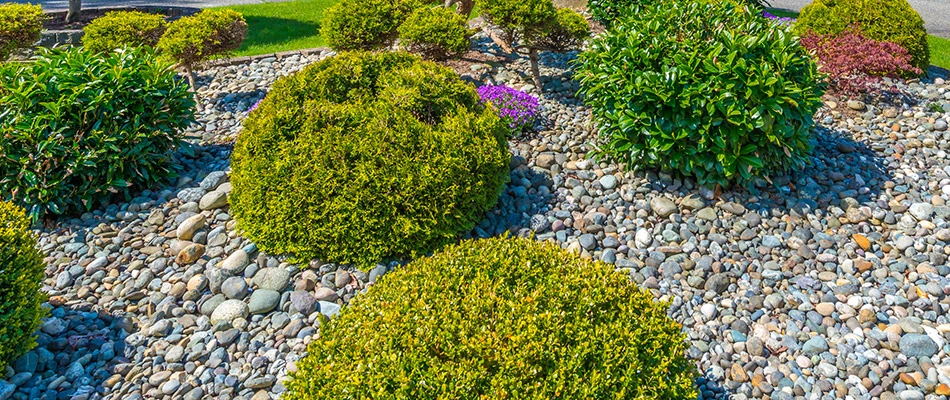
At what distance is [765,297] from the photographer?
415cm

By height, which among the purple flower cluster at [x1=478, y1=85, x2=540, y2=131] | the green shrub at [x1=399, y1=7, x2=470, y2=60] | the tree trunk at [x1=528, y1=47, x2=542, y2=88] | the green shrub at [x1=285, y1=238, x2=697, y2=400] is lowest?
the green shrub at [x1=285, y1=238, x2=697, y2=400]

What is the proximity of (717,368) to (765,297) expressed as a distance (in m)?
0.86

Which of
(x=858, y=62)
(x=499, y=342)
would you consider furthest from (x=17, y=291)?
(x=858, y=62)

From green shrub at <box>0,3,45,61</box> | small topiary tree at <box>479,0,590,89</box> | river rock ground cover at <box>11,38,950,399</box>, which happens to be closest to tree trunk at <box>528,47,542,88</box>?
small topiary tree at <box>479,0,590,89</box>

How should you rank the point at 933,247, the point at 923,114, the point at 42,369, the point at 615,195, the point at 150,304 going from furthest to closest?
the point at 923,114 → the point at 615,195 → the point at 933,247 → the point at 150,304 → the point at 42,369

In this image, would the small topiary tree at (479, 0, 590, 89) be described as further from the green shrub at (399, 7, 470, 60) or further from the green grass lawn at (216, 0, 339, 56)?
the green grass lawn at (216, 0, 339, 56)

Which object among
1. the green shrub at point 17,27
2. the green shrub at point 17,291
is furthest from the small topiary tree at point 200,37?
the green shrub at point 17,291

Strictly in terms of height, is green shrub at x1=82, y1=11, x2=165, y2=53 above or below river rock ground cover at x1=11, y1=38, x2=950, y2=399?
above

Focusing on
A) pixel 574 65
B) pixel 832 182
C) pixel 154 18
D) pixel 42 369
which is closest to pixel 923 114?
pixel 832 182

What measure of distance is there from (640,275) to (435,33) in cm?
363

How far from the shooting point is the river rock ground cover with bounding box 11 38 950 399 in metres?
3.53

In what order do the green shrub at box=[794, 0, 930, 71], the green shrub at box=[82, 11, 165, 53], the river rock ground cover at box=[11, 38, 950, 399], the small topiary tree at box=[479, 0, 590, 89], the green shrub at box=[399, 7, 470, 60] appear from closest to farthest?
the river rock ground cover at box=[11, 38, 950, 399] < the small topiary tree at box=[479, 0, 590, 89] < the green shrub at box=[399, 7, 470, 60] < the green shrub at box=[82, 11, 165, 53] < the green shrub at box=[794, 0, 930, 71]

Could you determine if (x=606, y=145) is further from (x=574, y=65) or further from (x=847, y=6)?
(x=847, y=6)

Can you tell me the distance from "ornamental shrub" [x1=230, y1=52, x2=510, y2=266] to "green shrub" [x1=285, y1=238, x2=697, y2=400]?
125cm
